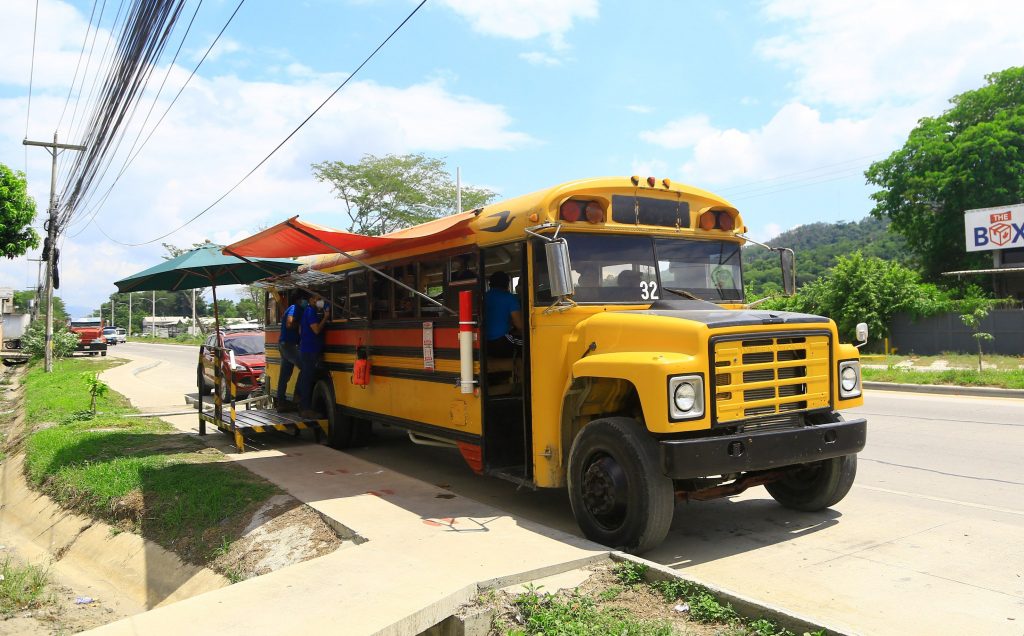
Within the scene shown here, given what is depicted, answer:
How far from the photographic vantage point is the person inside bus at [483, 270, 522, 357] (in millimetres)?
6875

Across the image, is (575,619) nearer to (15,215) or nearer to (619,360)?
(619,360)

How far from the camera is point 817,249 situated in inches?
2569

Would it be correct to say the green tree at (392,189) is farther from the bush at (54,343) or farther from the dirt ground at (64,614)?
the dirt ground at (64,614)

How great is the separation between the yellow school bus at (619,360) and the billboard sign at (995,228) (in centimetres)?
2568

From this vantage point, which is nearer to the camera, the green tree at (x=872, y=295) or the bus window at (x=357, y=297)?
the bus window at (x=357, y=297)

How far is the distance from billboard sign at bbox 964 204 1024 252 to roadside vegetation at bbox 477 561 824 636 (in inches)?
1143

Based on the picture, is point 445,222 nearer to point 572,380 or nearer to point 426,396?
point 426,396

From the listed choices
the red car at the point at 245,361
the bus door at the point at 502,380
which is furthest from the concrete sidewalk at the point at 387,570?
the red car at the point at 245,361

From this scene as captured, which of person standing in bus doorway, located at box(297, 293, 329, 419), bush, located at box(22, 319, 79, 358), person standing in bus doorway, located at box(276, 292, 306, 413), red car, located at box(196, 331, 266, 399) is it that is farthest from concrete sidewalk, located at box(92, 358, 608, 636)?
bush, located at box(22, 319, 79, 358)

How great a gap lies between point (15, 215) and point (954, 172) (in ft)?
118

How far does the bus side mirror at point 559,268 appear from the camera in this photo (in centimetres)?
551

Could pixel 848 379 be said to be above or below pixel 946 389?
above

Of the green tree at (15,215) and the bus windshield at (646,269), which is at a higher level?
the green tree at (15,215)

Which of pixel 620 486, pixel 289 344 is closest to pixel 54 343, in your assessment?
pixel 289 344
